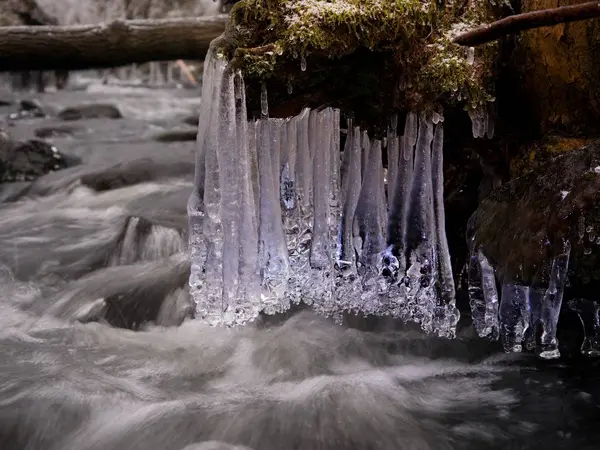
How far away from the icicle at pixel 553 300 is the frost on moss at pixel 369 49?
32.5 inches

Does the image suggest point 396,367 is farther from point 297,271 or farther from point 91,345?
point 91,345

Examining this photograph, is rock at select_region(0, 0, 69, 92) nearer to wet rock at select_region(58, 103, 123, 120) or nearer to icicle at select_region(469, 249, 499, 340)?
wet rock at select_region(58, 103, 123, 120)

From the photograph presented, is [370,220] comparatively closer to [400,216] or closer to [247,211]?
[400,216]

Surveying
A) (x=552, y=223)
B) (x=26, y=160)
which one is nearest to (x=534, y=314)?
(x=552, y=223)

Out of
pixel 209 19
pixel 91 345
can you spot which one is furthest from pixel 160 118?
pixel 91 345

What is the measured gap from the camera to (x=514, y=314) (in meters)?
2.68

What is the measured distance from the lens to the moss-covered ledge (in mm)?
2590

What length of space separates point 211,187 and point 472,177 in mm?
1467

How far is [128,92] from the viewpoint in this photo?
11406mm

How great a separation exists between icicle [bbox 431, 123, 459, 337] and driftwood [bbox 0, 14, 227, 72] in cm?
472

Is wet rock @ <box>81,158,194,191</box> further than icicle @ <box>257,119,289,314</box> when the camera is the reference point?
Yes

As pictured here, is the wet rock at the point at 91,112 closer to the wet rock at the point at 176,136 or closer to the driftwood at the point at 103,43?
the wet rock at the point at 176,136

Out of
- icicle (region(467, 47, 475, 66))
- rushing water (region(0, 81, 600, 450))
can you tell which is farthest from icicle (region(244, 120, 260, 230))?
icicle (region(467, 47, 475, 66))

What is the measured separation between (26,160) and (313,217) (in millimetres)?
5148
